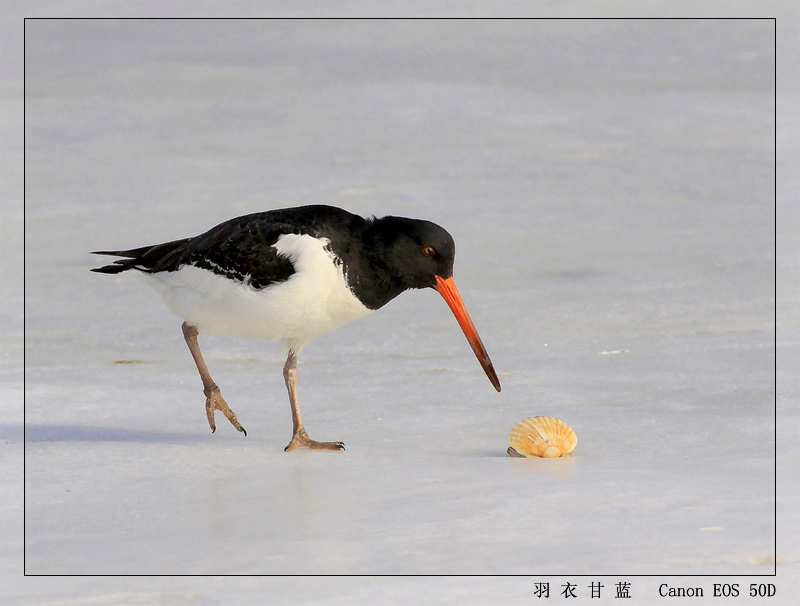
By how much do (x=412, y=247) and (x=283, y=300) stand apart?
26.4 inches

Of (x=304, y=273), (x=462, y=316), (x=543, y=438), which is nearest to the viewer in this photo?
(x=543, y=438)

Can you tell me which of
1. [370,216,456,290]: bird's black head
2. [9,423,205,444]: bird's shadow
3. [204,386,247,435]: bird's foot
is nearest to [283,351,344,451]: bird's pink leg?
[204,386,247,435]: bird's foot

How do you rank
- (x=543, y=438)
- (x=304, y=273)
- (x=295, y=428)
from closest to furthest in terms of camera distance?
(x=543, y=438) → (x=304, y=273) → (x=295, y=428)

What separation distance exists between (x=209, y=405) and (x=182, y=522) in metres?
1.38

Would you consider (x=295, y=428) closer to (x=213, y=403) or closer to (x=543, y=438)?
(x=213, y=403)

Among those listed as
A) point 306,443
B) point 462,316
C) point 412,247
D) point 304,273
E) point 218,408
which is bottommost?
point 306,443

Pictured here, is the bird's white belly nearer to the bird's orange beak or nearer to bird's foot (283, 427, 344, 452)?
the bird's orange beak

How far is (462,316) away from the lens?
648 centimetres

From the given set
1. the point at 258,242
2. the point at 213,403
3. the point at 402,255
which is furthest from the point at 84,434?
the point at 402,255

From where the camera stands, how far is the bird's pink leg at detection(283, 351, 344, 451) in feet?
20.4

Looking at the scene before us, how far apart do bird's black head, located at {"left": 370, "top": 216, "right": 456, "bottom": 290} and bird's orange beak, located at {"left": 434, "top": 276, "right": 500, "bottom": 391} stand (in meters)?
0.08

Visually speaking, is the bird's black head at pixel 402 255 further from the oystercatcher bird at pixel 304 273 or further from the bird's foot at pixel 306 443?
the bird's foot at pixel 306 443

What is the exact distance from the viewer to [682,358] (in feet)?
24.5

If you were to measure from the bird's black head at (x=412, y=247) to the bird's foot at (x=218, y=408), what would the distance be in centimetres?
106
